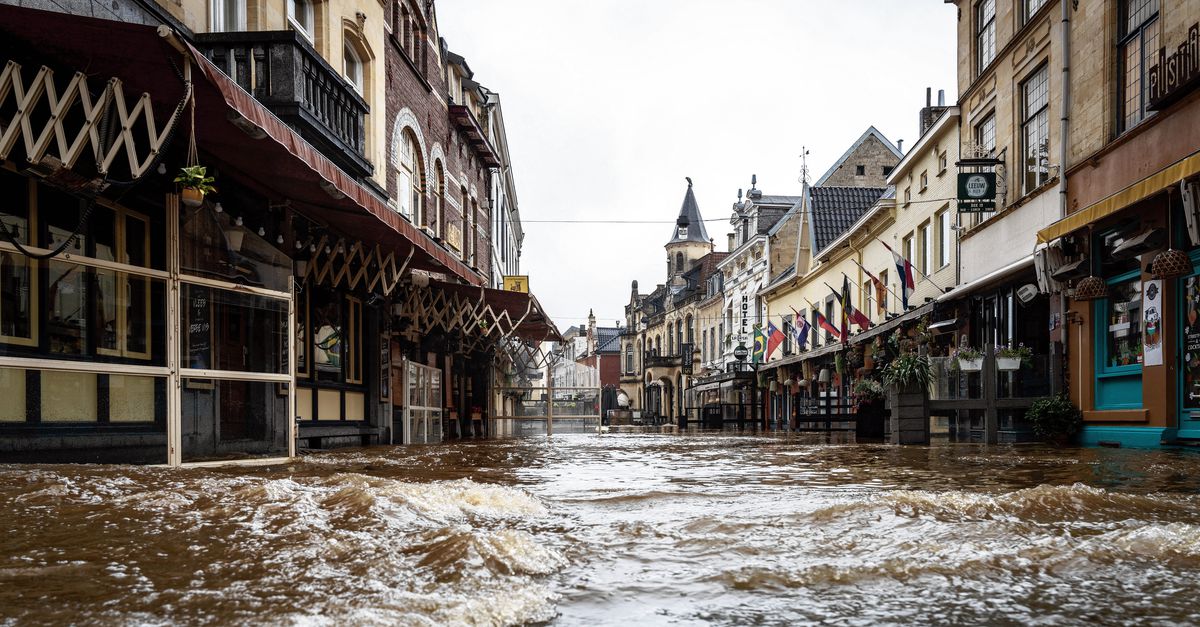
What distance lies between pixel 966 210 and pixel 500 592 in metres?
17.4

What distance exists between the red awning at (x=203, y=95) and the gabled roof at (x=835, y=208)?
90.6 ft

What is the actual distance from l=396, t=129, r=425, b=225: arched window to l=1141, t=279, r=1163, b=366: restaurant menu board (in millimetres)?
12519

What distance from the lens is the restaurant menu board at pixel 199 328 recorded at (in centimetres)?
802

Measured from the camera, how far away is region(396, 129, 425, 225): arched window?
733 inches

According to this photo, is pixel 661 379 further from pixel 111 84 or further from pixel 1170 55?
pixel 111 84

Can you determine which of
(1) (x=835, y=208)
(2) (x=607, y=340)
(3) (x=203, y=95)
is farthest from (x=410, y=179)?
(2) (x=607, y=340)

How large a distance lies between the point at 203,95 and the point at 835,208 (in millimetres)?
32507

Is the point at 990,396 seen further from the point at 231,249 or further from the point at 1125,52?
the point at 231,249

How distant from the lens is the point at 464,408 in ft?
82.1

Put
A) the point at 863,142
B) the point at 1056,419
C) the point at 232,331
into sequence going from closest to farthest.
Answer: the point at 232,331
the point at 1056,419
the point at 863,142

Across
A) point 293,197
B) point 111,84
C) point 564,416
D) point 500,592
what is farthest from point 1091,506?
point 564,416

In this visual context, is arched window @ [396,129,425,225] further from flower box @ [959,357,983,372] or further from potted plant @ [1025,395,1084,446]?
potted plant @ [1025,395,1084,446]

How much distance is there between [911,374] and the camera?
541 inches

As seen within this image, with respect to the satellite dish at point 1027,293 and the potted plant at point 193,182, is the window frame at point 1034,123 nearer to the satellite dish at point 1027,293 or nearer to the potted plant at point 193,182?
the satellite dish at point 1027,293
